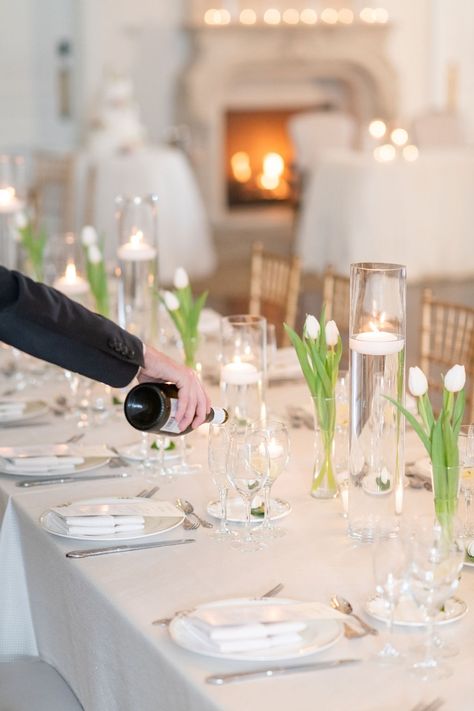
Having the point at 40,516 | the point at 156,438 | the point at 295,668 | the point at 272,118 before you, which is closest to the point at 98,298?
the point at 156,438

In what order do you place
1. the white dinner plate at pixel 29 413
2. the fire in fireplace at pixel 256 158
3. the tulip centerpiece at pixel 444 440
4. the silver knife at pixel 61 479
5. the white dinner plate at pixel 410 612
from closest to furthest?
the white dinner plate at pixel 410 612, the tulip centerpiece at pixel 444 440, the silver knife at pixel 61 479, the white dinner plate at pixel 29 413, the fire in fireplace at pixel 256 158

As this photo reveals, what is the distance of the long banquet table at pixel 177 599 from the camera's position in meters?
1.45

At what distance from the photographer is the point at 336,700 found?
1.41 metres

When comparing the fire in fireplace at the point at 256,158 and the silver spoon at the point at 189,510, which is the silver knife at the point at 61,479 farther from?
the fire in fireplace at the point at 256,158

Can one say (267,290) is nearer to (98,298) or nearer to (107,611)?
(98,298)

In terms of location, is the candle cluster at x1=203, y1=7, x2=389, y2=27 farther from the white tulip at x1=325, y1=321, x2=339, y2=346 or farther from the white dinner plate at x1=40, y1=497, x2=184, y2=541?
the white dinner plate at x1=40, y1=497, x2=184, y2=541

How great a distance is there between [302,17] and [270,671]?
29.7ft

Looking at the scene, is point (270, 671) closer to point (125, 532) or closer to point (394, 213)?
point (125, 532)

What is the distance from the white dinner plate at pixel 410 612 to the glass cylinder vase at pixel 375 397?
0.29 meters

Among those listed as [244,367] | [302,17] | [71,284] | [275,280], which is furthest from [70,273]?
[302,17]

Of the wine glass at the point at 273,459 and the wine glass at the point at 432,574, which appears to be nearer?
the wine glass at the point at 432,574

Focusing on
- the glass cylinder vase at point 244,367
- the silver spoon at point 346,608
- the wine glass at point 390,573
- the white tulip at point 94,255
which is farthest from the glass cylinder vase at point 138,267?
the wine glass at point 390,573

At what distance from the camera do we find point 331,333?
2.16 metres

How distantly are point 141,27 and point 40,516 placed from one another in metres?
7.89
